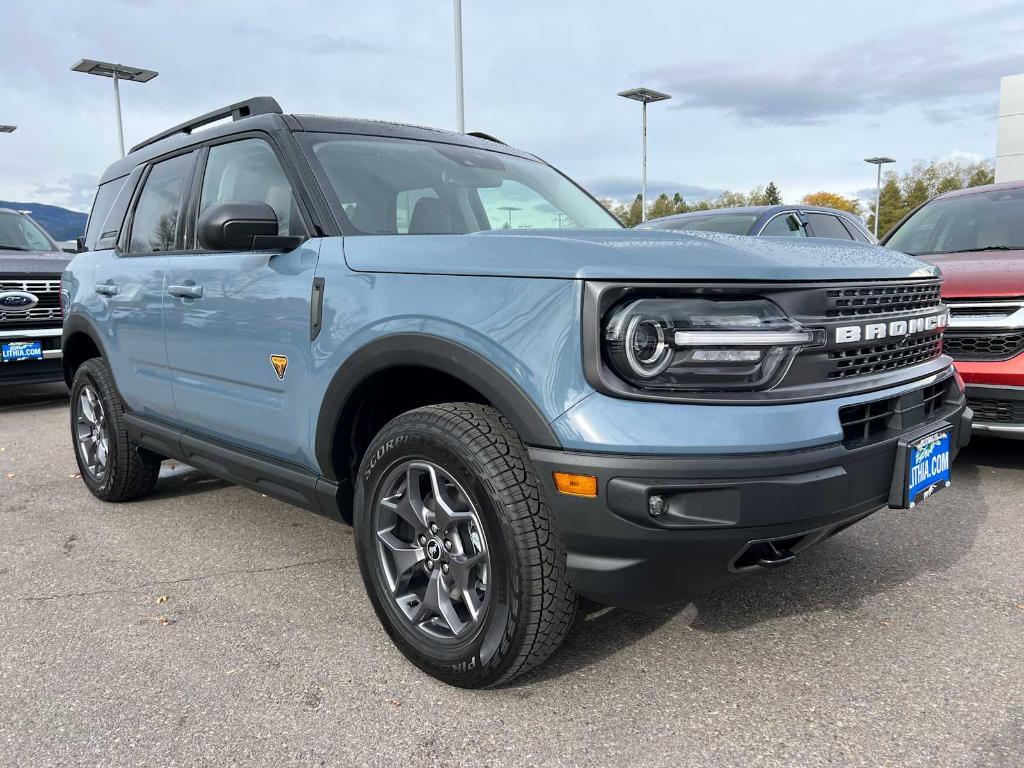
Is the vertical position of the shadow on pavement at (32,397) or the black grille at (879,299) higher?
the black grille at (879,299)

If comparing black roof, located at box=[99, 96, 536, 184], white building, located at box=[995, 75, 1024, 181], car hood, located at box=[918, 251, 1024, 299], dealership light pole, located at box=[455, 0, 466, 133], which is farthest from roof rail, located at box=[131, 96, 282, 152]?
white building, located at box=[995, 75, 1024, 181]

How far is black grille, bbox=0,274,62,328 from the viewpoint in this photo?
7.46 metres

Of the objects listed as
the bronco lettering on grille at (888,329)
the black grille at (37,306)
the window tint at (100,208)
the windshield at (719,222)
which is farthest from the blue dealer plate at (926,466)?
the black grille at (37,306)

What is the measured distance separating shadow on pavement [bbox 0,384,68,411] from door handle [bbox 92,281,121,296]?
424 cm

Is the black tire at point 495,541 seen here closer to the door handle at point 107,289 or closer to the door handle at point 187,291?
the door handle at point 187,291

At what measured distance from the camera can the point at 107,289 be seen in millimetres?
4074

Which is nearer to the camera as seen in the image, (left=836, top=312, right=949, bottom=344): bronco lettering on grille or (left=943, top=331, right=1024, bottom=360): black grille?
(left=836, top=312, right=949, bottom=344): bronco lettering on grille

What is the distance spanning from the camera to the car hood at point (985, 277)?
4.34 metres

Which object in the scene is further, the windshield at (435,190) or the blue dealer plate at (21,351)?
the blue dealer plate at (21,351)

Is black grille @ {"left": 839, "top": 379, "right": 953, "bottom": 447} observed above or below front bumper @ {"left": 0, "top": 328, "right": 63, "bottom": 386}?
above

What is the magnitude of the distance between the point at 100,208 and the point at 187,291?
1789 millimetres

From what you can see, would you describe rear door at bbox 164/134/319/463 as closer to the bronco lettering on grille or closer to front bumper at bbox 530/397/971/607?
front bumper at bbox 530/397/971/607

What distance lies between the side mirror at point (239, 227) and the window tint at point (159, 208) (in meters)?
1.10

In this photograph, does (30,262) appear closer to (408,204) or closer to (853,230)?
(408,204)
